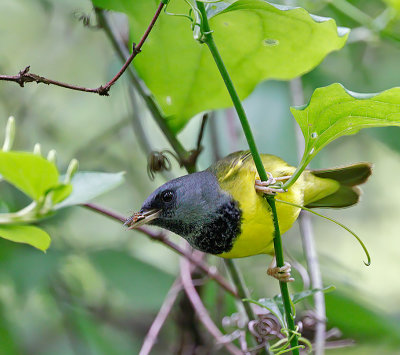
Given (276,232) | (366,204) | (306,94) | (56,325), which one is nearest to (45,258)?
(56,325)

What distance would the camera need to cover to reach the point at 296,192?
188 centimetres

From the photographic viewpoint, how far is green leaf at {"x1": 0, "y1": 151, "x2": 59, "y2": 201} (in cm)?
87

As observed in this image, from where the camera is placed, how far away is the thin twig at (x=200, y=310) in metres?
2.04

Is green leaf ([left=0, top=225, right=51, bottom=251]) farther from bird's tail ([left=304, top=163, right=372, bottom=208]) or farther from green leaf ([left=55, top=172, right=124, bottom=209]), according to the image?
bird's tail ([left=304, top=163, right=372, bottom=208])

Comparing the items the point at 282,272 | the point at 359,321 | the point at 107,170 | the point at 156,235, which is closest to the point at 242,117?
the point at 282,272

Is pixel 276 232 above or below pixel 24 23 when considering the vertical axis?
below

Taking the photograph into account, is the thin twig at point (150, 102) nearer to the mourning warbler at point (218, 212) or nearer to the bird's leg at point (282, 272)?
the mourning warbler at point (218, 212)

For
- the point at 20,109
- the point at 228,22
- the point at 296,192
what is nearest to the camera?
the point at 228,22

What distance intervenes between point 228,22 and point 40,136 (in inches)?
82.5

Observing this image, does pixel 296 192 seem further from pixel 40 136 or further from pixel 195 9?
pixel 40 136

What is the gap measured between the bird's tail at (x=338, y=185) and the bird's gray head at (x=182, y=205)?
0.49m

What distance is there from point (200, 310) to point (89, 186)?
3.51 ft

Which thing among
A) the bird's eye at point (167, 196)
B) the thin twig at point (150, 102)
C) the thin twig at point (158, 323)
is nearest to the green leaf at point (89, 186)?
the bird's eye at point (167, 196)

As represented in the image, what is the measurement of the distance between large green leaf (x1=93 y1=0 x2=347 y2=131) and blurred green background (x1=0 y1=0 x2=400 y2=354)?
620 millimetres
